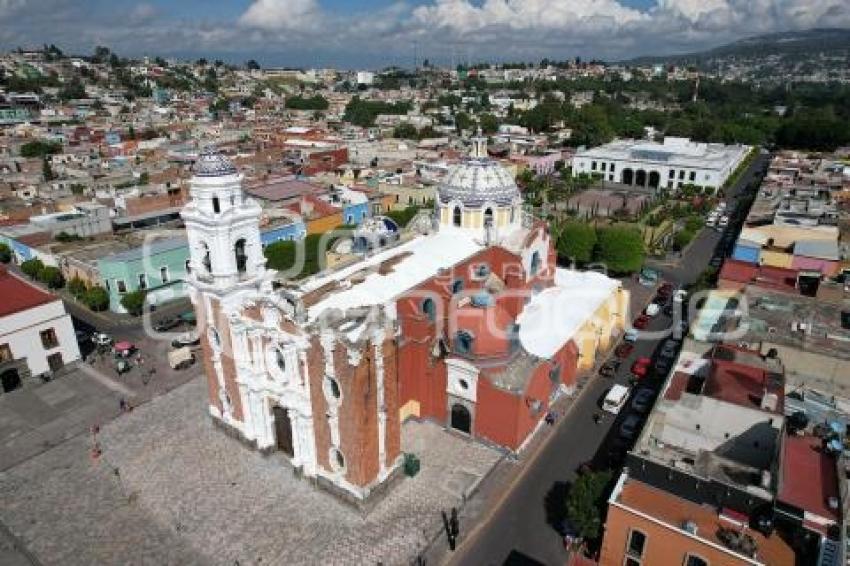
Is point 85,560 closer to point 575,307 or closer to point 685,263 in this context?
point 575,307

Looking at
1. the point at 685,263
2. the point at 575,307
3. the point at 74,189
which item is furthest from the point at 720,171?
the point at 74,189

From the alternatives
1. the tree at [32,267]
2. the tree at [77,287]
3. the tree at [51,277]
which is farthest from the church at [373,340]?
the tree at [32,267]

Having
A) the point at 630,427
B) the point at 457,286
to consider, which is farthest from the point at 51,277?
the point at 630,427

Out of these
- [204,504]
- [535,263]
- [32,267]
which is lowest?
[204,504]

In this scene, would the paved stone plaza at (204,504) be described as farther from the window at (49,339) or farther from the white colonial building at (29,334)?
the window at (49,339)

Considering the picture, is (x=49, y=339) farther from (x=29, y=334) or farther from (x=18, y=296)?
(x=18, y=296)

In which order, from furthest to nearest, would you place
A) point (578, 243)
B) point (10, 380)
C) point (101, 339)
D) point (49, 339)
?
point (578, 243)
point (101, 339)
point (49, 339)
point (10, 380)
